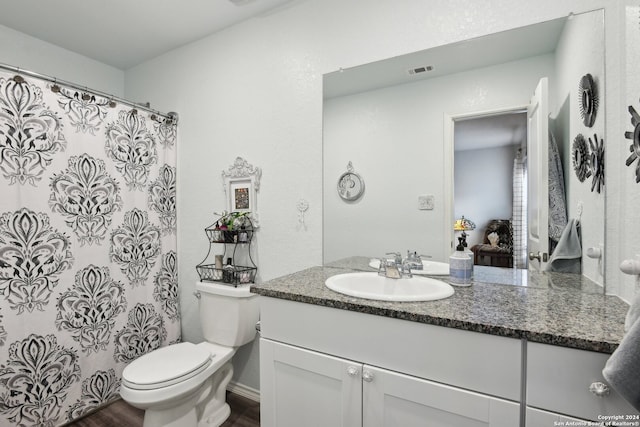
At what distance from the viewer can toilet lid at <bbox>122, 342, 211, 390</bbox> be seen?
4.65 feet

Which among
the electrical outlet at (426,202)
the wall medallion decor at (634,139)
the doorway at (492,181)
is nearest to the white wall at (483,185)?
the doorway at (492,181)

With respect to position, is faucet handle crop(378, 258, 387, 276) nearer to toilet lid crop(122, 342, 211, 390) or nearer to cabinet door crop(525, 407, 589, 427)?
cabinet door crop(525, 407, 589, 427)

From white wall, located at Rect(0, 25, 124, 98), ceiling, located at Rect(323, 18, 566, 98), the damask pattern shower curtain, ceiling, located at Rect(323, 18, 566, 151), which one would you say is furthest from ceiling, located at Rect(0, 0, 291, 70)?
ceiling, located at Rect(323, 18, 566, 151)

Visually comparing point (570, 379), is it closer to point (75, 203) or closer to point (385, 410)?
point (385, 410)

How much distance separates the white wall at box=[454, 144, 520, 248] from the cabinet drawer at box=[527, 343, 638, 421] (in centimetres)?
62

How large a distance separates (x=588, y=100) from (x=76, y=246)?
2582 mm

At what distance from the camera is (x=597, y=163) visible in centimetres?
112

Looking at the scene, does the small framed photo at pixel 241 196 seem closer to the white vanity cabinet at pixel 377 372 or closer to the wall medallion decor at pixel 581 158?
the white vanity cabinet at pixel 377 372

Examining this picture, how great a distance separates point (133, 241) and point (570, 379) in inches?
90.4

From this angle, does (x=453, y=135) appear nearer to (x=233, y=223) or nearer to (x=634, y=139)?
(x=634, y=139)

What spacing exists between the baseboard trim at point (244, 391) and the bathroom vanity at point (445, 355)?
78 cm

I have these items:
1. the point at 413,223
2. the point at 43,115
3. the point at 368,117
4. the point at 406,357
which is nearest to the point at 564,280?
the point at 413,223

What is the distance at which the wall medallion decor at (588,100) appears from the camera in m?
1.13

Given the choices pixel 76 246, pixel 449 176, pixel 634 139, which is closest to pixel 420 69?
pixel 449 176
